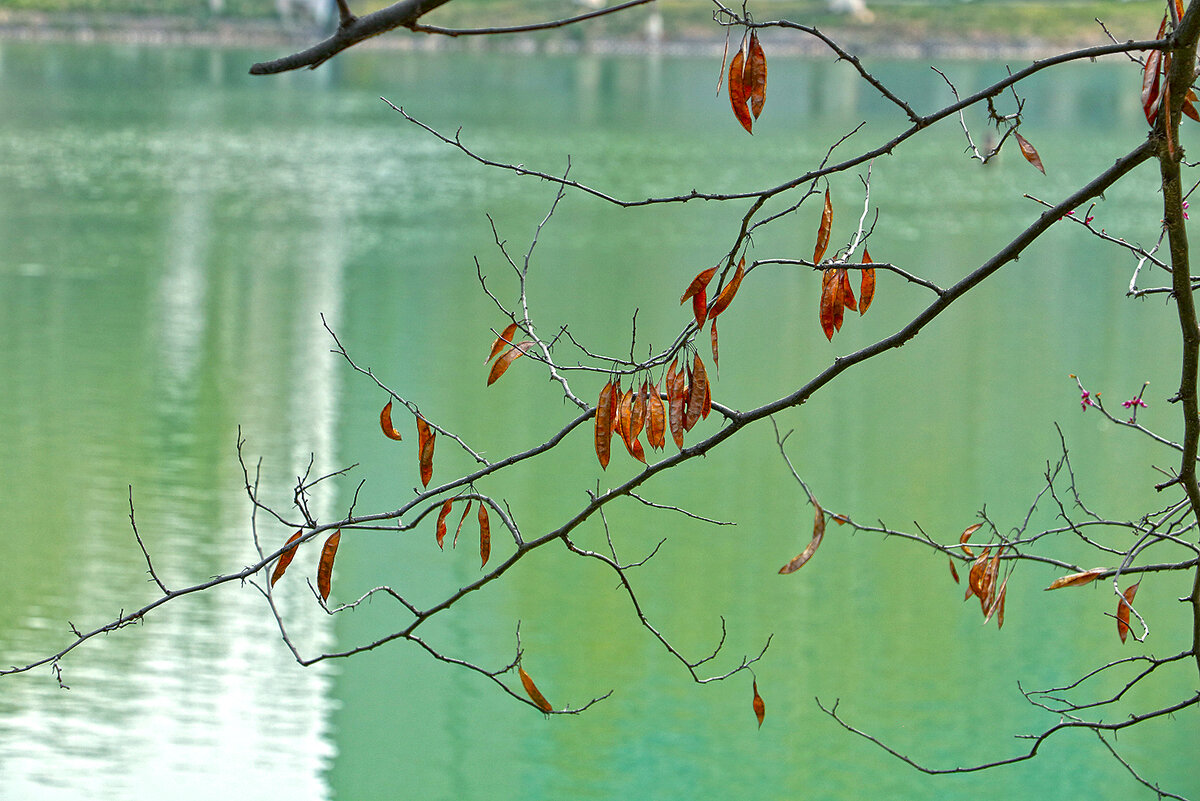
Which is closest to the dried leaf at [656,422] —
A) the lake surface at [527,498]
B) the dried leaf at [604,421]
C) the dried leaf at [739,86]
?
the dried leaf at [604,421]

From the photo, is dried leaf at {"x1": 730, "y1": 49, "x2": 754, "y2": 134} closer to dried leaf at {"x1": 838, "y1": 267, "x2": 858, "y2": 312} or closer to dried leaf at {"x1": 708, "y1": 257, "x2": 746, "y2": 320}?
dried leaf at {"x1": 708, "y1": 257, "x2": 746, "y2": 320}

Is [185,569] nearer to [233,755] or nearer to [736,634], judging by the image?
[233,755]

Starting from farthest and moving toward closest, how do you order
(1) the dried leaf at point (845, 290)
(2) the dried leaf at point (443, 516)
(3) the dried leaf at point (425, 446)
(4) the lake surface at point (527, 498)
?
(4) the lake surface at point (527, 498)
(3) the dried leaf at point (425, 446)
(2) the dried leaf at point (443, 516)
(1) the dried leaf at point (845, 290)

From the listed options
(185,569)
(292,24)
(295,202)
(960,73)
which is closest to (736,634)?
(185,569)

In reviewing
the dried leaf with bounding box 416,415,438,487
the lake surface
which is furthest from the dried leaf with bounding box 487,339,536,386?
the lake surface

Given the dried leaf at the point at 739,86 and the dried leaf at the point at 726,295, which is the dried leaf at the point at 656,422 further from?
the dried leaf at the point at 739,86

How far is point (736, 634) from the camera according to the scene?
727 centimetres

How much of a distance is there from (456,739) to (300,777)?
0.71 m

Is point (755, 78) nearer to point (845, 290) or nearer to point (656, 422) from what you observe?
point (845, 290)

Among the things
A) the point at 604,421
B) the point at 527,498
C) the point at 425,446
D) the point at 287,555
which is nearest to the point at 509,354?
the point at 425,446

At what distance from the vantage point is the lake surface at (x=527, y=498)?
242 inches

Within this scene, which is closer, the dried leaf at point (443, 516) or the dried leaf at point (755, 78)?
the dried leaf at point (755, 78)

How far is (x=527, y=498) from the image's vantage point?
9.02 meters

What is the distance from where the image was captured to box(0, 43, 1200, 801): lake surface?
616cm
